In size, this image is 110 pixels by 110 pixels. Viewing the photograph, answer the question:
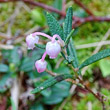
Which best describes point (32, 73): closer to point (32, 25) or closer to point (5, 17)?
point (32, 25)

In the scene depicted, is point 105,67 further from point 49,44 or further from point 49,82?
point 49,44

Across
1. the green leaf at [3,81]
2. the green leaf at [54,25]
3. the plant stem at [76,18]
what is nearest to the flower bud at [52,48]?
the green leaf at [54,25]

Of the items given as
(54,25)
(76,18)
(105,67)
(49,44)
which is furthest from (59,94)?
(49,44)

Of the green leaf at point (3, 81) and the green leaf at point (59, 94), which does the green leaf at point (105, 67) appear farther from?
the green leaf at point (3, 81)

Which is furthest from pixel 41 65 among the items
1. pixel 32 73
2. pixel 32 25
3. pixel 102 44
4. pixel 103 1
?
pixel 103 1

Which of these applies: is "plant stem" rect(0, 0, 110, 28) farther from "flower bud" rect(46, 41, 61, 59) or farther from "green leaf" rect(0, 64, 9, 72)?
"flower bud" rect(46, 41, 61, 59)

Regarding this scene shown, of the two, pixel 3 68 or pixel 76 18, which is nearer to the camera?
pixel 3 68

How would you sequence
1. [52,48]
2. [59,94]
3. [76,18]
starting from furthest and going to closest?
[76,18] < [59,94] < [52,48]

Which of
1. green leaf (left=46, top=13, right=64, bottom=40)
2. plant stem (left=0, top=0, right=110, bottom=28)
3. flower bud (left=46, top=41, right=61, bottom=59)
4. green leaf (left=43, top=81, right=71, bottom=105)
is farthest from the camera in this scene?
plant stem (left=0, top=0, right=110, bottom=28)

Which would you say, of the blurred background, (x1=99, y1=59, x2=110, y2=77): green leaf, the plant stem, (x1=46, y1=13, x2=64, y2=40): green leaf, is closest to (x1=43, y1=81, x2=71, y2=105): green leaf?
the blurred background
